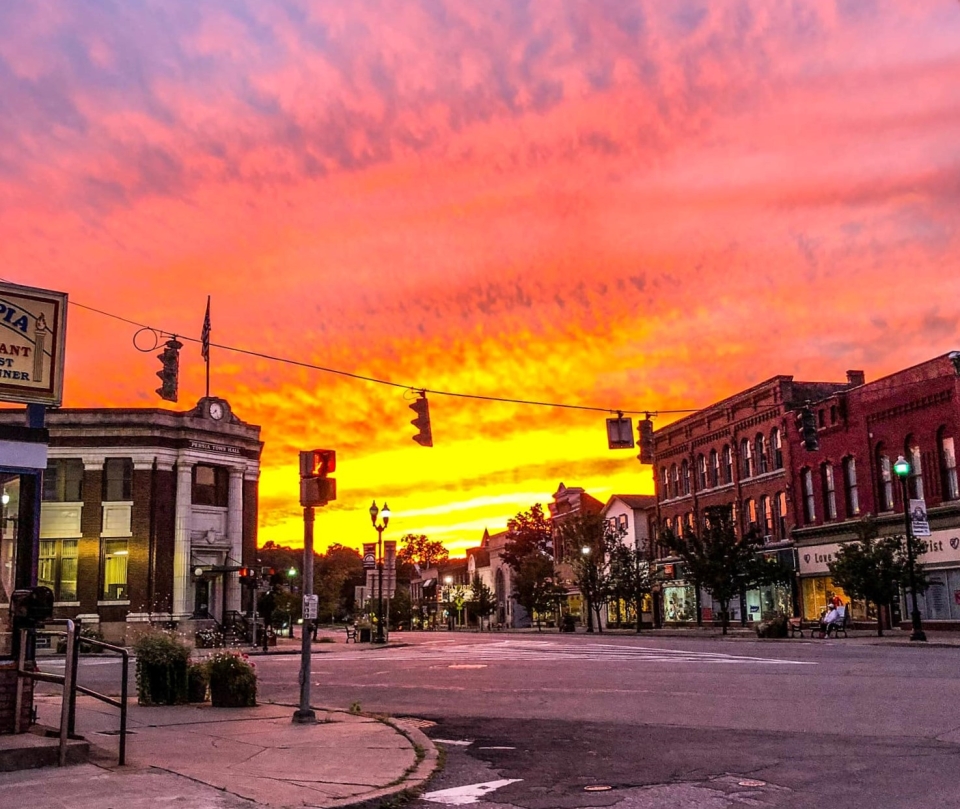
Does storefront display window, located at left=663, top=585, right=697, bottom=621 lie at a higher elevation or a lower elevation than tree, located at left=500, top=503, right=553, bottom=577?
lower

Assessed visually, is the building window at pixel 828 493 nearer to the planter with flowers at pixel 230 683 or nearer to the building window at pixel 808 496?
the building window at pixel 808 496

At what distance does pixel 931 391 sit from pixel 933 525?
17.9 ft

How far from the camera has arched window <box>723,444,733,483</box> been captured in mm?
57406

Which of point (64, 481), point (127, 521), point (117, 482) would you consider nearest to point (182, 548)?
point (127, 521)

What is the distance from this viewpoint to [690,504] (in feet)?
203

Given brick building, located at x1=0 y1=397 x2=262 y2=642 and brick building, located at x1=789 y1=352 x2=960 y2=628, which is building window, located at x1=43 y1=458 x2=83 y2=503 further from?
brick building, located at x1=789 y1=352 x2=960 y2=628

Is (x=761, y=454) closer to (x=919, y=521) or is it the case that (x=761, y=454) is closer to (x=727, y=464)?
(x=727, y=464)

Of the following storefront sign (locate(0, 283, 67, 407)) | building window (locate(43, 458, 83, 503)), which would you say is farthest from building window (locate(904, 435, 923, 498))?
storefront sign (locate(0, 283, 67, 407))

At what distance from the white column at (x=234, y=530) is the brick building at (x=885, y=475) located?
27.2m

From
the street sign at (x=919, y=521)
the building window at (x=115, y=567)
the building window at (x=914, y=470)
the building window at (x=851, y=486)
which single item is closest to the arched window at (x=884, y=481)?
the building window at (x=914, y=470)

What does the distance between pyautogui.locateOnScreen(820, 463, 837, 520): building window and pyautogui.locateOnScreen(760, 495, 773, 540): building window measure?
200 inches

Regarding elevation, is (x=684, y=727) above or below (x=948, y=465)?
below

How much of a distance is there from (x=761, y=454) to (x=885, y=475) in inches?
426

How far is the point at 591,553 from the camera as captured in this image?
64.4 m
